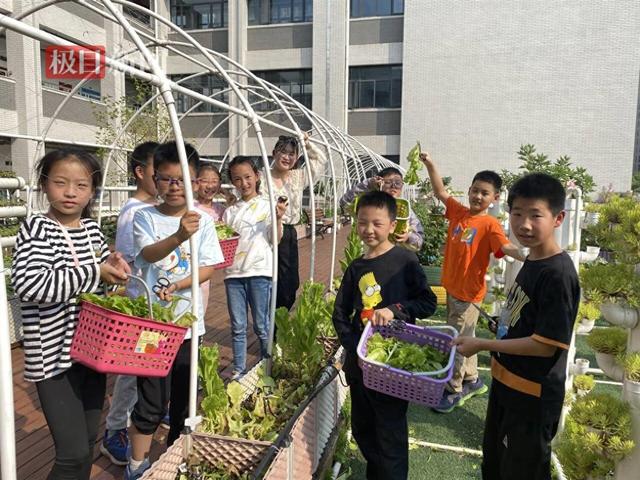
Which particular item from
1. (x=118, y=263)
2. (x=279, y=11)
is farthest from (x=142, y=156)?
(x=279, y=11)

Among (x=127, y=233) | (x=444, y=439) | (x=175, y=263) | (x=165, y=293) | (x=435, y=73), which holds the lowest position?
(x=444, y=439)

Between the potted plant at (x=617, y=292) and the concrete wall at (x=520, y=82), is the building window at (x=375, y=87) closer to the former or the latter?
the concrete wall at (x=520, y=82)

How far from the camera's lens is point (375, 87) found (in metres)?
19.9

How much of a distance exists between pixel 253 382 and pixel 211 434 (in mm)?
768

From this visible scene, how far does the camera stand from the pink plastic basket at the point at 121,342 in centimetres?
172

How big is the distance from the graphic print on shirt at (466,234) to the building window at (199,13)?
2063 cm

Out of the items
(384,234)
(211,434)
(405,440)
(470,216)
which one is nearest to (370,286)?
(384,234)

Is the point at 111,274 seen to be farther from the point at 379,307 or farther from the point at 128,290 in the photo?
the point at 379,307

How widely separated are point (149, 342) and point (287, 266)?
255 centimetres

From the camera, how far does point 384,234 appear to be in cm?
250

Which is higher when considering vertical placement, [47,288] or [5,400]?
[47,288]

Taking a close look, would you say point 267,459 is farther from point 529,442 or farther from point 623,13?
point 623,13

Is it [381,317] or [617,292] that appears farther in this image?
[381,317]

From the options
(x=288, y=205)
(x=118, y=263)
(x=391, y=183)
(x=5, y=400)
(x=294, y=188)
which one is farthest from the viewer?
(x=294, y=188)
